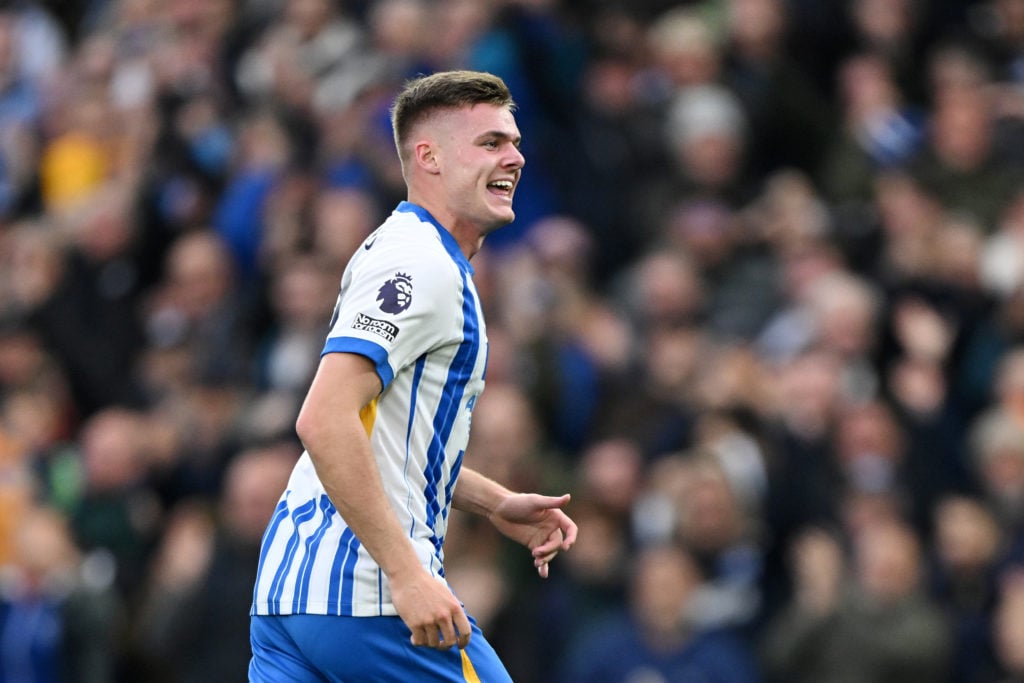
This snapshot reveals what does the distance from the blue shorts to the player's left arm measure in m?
0.66

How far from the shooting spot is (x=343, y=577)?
5102mm

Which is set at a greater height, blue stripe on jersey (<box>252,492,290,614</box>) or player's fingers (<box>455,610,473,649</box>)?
blue stripe on jersey (<box>252,492,290,614</box>)

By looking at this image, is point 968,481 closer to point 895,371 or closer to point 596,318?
point 895,371

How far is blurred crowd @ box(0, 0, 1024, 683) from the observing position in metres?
10.0

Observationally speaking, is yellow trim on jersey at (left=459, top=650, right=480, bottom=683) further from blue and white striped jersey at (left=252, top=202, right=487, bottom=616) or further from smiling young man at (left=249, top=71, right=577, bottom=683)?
blue and white striped jersey at (left=252, top=202, right=487, bottom=616)

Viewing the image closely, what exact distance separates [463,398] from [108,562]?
24.5 ft

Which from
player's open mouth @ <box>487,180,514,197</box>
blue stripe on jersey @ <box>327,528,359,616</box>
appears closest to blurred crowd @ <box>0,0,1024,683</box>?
player's open mouth @ <box>487,180,514,197</box>

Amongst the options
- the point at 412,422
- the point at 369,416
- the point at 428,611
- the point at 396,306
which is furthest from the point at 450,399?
the point at 428,611

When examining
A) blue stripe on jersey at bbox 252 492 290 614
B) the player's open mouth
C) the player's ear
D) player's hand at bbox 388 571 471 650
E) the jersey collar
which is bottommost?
player's hand at bbox 388 571 471 650

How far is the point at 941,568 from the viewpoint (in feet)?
32.2

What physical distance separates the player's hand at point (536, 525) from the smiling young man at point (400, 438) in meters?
0.33

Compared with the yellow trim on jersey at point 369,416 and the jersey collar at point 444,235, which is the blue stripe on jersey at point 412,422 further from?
the jersey collar at point 444,235

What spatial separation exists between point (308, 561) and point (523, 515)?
32.9 inches

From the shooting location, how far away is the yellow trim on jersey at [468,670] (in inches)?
204
